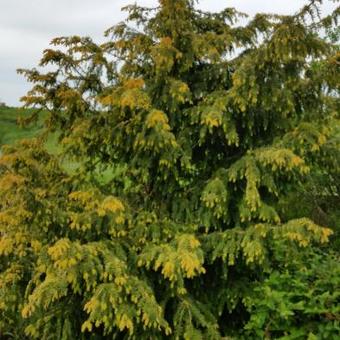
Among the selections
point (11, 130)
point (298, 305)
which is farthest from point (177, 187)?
point (11, 130)

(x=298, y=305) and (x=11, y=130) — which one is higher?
(x=11, y=130)

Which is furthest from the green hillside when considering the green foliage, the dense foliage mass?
the green foliage

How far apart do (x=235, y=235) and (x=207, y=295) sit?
0.80 metres

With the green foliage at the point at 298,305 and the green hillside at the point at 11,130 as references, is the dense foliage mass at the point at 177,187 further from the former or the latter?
the green hillside at the point at 11,130

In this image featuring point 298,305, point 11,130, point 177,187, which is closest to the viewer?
point 298,305

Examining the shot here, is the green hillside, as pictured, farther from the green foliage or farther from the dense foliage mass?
the green foliage

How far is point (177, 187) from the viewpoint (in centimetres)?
496

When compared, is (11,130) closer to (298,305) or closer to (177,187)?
(177,187)

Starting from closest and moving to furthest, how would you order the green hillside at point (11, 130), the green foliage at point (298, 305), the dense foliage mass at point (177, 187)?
the dense foliage mass at point (177, 187), the green foliage at point (298, 305), the green hillside at point (11, 130)

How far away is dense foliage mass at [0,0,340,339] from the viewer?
4.01 meters

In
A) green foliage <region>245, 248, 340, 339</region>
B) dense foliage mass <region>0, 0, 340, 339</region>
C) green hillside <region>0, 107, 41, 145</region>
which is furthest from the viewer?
green hillside <region>0, 107, 41, 145</region>

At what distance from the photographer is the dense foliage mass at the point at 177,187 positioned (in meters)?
4.01

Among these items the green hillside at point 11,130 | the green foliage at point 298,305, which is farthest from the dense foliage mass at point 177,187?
the green hillside at point 11,130

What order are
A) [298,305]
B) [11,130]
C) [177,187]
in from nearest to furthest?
1. [298,305]
2. [177,187]
3. [11,130]
